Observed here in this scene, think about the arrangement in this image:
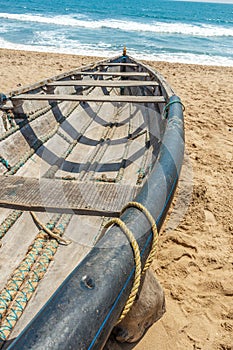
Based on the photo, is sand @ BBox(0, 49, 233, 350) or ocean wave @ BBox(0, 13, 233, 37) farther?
ocean wave @ BBox(0, 13, 233, 37)

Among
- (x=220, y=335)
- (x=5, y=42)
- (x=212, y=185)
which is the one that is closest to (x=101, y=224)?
(x=220, y=335)

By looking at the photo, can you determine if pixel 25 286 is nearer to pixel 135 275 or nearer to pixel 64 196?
pixel 64 196

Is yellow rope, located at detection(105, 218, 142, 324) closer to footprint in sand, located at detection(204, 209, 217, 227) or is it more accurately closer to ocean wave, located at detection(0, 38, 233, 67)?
footprint in sand, located at detection(204, 209, 217, 227)

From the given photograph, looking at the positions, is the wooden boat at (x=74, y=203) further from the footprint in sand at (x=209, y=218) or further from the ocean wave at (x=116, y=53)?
the ocean wave at (x=116, y=53)

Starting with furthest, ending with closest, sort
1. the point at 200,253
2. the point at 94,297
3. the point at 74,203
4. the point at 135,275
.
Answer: the point at 200,253
the point at 74,203
the point at 135,275
the point at 94,297

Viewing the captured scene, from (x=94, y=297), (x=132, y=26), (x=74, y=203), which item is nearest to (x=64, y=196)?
(x=74, y=203)

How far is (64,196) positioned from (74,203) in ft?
0.45

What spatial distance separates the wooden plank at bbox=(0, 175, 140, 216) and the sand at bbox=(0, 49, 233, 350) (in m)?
0.92

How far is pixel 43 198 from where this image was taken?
197 cm

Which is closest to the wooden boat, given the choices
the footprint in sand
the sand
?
the sand

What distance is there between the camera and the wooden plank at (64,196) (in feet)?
6.18

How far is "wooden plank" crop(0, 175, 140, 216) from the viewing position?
1.88m

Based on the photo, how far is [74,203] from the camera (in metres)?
1.93

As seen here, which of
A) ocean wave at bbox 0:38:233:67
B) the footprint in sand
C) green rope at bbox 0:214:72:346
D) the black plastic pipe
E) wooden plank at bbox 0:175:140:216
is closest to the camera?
the black plastic pipe
